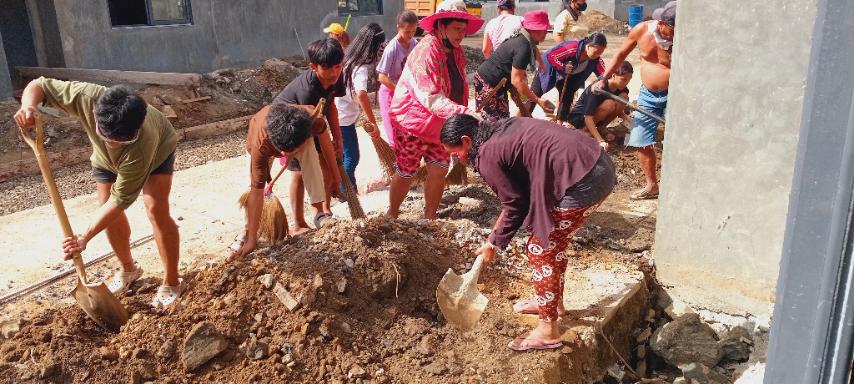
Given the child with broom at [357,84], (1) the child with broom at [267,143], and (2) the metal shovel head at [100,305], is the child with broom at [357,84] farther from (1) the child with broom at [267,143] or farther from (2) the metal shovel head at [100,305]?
(2) the metal shovel head at [100,305]

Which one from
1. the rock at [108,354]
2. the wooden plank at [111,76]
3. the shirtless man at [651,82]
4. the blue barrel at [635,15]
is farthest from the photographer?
the blue barrel at [635,15]

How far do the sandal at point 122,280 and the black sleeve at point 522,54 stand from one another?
124 inches

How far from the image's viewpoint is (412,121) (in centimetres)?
439

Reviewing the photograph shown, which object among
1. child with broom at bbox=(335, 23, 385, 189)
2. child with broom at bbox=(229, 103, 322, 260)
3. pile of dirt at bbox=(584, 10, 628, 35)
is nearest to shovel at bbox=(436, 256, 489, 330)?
child with broom at bbox=(229, 103, 322, 260)

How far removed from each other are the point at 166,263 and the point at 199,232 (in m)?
1.57

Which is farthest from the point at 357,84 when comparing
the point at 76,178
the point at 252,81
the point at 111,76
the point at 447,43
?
the point at 252,81

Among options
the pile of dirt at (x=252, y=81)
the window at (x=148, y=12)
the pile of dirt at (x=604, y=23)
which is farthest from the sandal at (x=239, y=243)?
the pile of dirt at (x=604, y=23)

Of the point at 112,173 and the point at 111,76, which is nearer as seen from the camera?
the point at 112,173

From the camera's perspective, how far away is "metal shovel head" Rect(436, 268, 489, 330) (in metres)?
3.36

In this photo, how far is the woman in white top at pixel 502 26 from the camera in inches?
264

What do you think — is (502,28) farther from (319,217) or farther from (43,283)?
(43,283)

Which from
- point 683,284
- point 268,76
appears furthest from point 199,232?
point 268,76

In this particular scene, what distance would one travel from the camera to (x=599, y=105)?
6.79m

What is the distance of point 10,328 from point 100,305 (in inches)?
18.1
